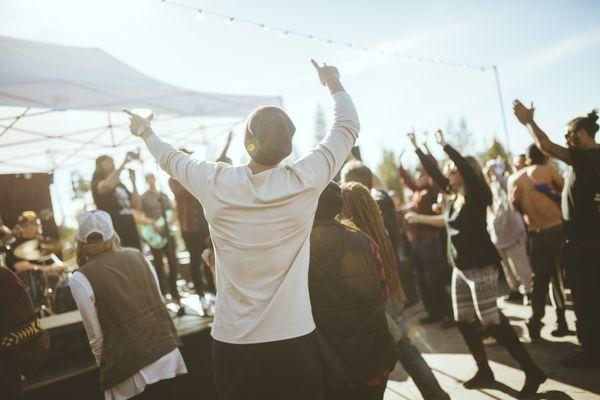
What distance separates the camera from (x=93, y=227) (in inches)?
98.0

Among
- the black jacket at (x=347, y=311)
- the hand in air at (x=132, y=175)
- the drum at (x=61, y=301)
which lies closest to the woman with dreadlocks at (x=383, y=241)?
the black jacket at (x=347, y=311)

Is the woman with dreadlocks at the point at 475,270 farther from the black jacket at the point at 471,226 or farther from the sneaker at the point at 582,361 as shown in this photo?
the sneaker at the point at 582,361

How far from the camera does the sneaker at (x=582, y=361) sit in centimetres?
346

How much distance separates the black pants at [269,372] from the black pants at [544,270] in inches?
148

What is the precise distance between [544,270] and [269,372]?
156 inches

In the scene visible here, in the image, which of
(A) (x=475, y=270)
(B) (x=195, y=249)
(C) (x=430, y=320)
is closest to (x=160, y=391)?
(A) (x=475, y=270)

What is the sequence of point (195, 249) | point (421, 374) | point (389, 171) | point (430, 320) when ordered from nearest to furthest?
point (421, 374) → point (195, 249) → point (430, 320) → point (389, 171)

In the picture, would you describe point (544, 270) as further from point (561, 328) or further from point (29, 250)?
point (29, 250)

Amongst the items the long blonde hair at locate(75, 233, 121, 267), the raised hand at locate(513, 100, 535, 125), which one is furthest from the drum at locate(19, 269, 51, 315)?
the raised hand at locate(513, 100, 535, 125)

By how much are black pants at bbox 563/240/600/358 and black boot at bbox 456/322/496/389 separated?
89 centimetres

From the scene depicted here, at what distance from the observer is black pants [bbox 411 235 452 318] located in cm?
572

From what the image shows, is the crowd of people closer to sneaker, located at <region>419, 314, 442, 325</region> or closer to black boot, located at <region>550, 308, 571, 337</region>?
black boot, located at <region>550, 308, 571, 337</region>

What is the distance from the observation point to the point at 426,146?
378 cm

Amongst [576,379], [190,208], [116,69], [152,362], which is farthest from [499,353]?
[116,69]
